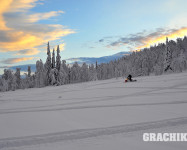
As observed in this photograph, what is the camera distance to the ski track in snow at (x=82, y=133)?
417cm

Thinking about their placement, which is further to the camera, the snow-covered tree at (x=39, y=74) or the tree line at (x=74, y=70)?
the snow-covered tree at (x=39, y=74)

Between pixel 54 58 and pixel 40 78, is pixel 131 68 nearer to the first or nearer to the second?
pixel 40 78

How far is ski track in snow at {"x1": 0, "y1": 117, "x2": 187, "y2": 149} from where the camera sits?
4.17 metres

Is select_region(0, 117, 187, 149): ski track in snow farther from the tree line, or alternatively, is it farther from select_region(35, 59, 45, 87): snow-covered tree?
select_region(35, 59, 45, 87): snow-covered tree

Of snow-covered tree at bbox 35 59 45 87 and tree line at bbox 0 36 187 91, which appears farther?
snow-covered tree at bbox 35 59 45 87

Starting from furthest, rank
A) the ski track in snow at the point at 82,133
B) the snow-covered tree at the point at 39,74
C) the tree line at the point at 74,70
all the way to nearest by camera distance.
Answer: the snow-covered tree at the point at 39,74 < the tree line at the point at 74,70 < the ski track in snow at the point at 82,133

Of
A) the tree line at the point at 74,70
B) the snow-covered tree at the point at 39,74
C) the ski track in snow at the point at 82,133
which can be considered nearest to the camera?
the ski track in snow at the point at 82,133

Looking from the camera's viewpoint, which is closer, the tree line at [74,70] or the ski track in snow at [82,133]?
the ski track in snow at [82,133]

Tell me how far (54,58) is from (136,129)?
44821 mm

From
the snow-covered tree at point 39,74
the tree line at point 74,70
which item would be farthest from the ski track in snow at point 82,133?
the snow-covered tree at point 39,74

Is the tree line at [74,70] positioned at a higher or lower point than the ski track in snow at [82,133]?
higher

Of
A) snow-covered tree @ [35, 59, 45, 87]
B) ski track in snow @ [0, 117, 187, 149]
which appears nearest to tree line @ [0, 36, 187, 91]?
snow-covered tree @ [35, 59, 45, 87]

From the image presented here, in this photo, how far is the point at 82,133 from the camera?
182 inches

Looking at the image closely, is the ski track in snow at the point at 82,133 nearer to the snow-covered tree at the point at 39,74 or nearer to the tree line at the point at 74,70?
the tree line at the point at 74,70
